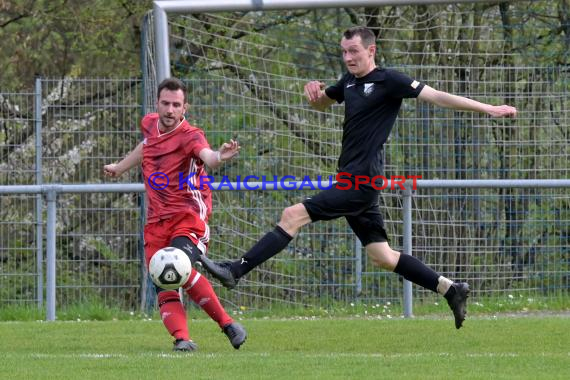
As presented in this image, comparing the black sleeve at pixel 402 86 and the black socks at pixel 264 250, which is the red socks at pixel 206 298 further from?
the black sleeve at pixel 402 86

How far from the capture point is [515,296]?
1197 cm

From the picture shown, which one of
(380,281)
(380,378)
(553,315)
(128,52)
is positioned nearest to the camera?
(380,378)

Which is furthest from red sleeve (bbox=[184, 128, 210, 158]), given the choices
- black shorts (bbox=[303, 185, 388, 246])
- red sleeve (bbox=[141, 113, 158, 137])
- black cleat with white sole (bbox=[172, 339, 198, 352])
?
black cleat with white sole (bbox=[172, 339, 198, 352])

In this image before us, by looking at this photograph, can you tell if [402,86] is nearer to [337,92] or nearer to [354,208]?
[337,92]

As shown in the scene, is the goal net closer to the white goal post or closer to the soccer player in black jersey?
the white goal post

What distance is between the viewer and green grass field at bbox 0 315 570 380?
6.58 m

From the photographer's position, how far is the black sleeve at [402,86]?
7984 mm

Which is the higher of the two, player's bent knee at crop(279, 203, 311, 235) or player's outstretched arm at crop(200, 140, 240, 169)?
player's outstretched arm at crop(200, 140, 240, 169)

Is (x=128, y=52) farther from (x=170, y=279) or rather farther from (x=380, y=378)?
(x=380, y=378)

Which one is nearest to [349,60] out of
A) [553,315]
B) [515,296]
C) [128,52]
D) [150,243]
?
[150,243]

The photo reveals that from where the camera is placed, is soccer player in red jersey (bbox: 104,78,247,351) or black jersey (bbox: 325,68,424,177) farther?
black jersey (bbox: 325,68,424,177)

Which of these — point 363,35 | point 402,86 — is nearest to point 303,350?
point 402,86

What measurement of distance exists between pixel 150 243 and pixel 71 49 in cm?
992

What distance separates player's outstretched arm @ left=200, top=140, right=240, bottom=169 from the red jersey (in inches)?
7.7
